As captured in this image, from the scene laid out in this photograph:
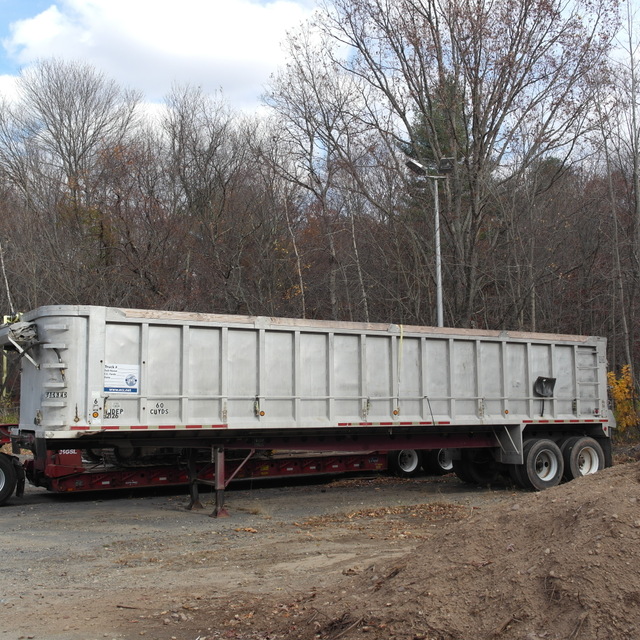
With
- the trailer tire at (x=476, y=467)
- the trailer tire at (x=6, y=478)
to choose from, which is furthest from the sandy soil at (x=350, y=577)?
the trailer tire at (x=476, y=467)

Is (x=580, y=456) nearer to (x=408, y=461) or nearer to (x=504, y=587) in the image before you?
(x=408, y=461)

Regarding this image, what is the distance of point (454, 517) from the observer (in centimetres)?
1133

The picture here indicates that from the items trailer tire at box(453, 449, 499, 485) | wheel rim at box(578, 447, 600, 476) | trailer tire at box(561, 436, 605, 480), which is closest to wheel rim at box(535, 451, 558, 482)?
trailer tire at box(561, 436, 605, 480)

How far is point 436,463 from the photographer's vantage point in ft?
58.5

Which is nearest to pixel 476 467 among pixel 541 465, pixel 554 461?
pixel 541 465

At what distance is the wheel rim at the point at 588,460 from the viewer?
15.4 meters

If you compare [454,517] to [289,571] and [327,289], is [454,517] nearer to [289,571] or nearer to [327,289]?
[289,571]

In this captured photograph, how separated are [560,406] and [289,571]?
8879 millimetres

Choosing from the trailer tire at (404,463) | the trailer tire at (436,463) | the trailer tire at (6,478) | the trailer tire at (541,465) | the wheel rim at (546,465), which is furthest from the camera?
the trailer tire at (436,463)

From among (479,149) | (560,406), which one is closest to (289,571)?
(560,406)

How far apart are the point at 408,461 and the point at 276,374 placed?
6548 mm

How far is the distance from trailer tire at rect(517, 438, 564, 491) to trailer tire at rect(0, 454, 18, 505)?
9.28 meters

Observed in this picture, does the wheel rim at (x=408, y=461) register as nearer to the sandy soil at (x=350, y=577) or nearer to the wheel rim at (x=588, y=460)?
the wheel rim at (x=588, y=460)

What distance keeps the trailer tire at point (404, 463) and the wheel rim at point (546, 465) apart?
3.36 meters
